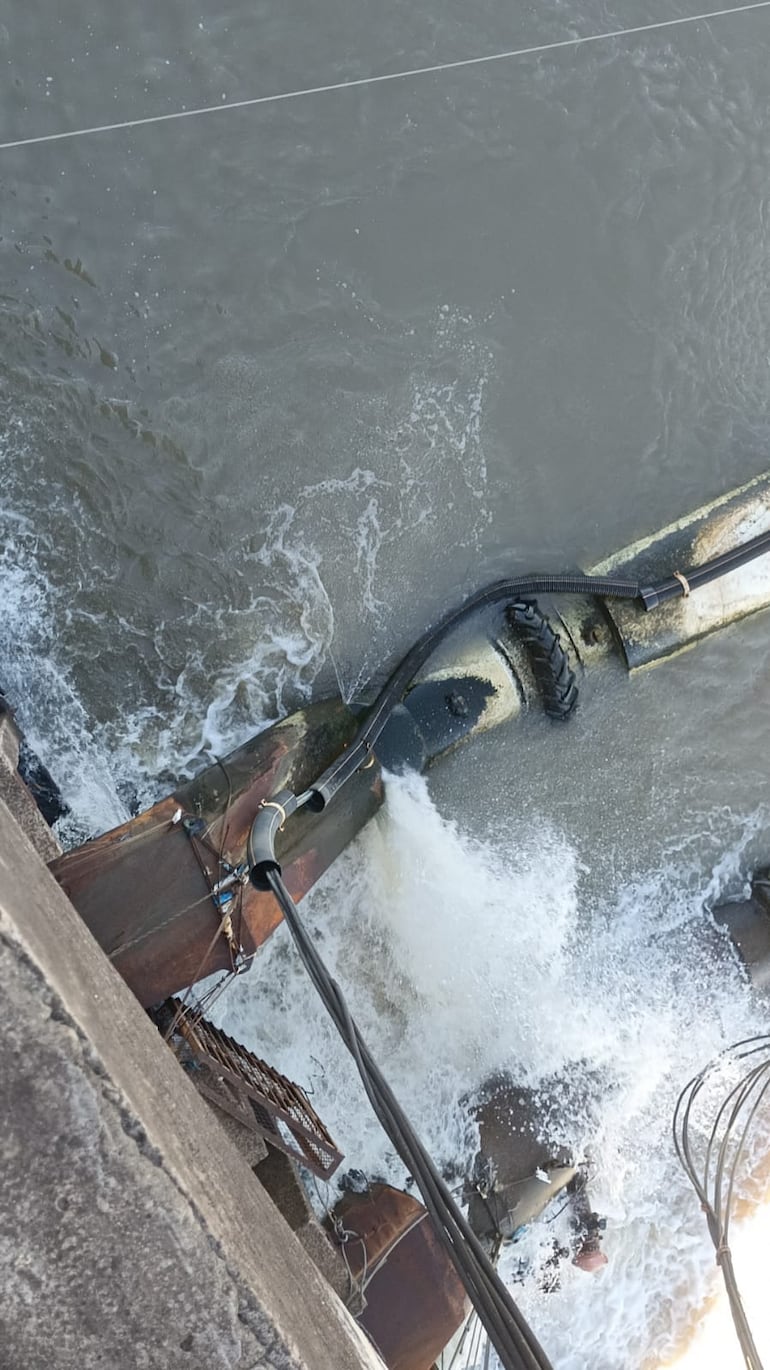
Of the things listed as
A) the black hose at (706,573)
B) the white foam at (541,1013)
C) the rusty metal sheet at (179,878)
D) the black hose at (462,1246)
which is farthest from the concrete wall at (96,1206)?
the black hose at (706,573)

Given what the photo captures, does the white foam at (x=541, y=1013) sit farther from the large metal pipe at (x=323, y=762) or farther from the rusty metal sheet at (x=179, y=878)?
the rusty metal sheet at (x=179, y=878)

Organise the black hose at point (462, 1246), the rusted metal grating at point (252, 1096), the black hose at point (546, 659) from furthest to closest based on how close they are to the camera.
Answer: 1. the black hose at point (546, 659)
2. the rusted metal grating at point (252, 1096)
3. the black hose at point (462, 1246)

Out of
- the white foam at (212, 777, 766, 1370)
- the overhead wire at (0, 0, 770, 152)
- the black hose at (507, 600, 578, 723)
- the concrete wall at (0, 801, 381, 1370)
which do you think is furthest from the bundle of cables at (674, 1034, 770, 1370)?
the overhead wire at (0, 0, 770, 152)

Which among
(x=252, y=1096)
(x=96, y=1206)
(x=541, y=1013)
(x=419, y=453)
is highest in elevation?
(x=419, y=453)

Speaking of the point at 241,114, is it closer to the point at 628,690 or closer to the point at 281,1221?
the point at 628,690

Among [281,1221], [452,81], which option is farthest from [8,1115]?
[452,81]

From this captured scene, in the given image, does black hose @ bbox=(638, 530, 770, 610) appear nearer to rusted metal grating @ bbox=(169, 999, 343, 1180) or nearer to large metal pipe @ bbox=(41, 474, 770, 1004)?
large metal pipe @ bbox=(41, 474, 770, 1004)

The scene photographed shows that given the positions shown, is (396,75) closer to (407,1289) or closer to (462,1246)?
(462,1246)

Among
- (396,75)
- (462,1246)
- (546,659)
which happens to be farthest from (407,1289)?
(396,75)
